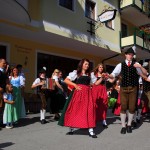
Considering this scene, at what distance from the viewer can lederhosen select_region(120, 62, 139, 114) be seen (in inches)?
261

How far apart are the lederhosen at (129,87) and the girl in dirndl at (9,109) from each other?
2.84m

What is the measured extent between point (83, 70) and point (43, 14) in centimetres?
619

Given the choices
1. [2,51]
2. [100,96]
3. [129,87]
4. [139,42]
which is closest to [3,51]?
[2,51]

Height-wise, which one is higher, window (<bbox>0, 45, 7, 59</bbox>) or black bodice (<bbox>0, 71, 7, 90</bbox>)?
window (<bbox>0, 45, 7, 59</bbox>)

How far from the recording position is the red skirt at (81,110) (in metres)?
6.12

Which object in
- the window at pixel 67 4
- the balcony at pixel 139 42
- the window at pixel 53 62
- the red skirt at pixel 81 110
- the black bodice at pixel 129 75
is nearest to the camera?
the red skirt at pixel 81 110

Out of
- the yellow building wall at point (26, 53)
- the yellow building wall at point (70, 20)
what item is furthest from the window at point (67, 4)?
the yellow building wall at point (26, 53)

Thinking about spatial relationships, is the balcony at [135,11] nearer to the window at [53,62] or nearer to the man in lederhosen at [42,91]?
the window at [53,62]

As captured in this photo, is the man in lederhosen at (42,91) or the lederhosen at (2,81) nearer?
A: the lederhosen at (2,81)

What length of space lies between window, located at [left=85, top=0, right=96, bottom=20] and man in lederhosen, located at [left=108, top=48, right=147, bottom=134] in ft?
29.6

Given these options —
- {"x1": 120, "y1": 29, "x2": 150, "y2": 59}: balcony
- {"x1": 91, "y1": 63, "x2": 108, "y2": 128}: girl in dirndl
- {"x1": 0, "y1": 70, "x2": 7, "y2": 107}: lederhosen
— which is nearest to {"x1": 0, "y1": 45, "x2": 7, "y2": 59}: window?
{"x1": 0, "y1": 70, "x2": 7, "y2": 107}: lederhosen

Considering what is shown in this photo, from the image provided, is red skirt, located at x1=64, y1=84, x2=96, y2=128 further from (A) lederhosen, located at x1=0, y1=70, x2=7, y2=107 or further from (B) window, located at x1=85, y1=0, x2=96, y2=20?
(B) window, located at x1=85, y1=0, x2=96, y2=20

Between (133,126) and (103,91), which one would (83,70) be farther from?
(133,126)

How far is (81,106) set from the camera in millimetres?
6219
